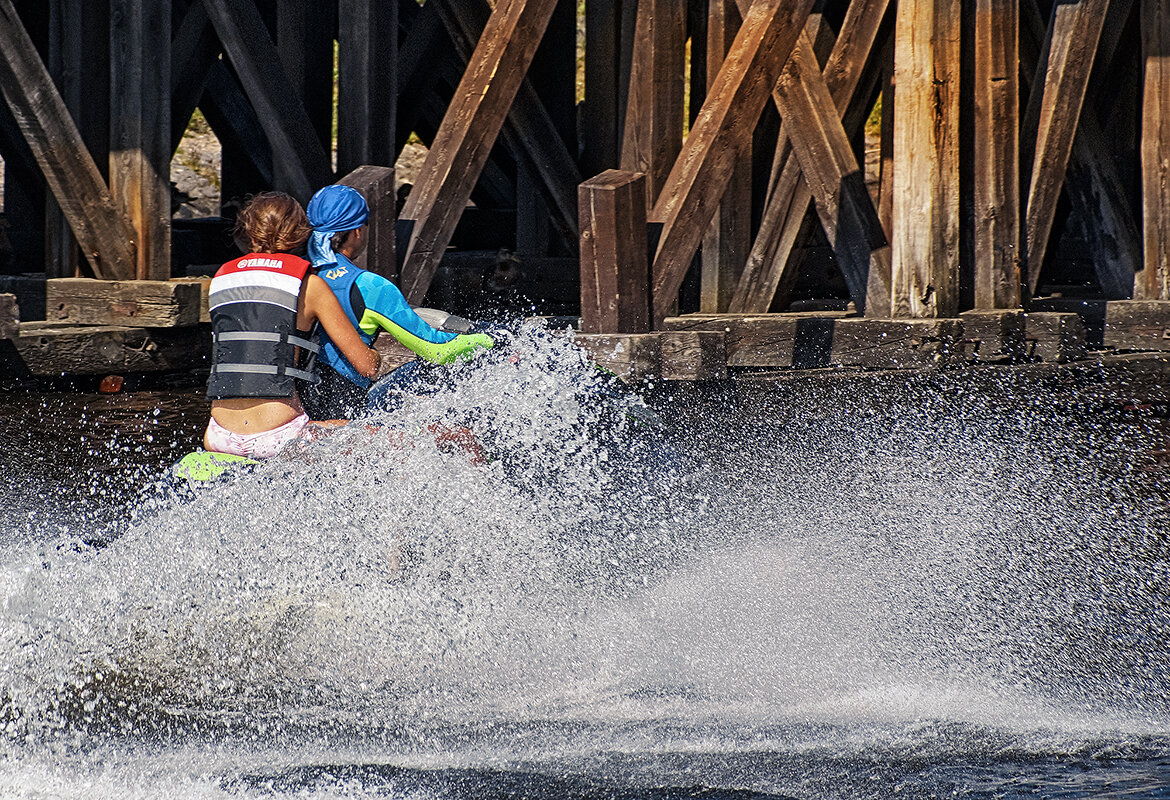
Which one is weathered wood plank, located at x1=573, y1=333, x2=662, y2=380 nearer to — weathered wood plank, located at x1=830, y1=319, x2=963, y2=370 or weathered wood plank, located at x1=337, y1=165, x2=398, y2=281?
weathered wood plank, located at x1=337, y1=165, x2=398, y2=281

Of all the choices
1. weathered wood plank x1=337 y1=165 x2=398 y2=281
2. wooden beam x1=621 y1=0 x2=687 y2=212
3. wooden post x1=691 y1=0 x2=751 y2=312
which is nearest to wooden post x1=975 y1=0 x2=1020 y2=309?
wooden post x1=691 y1=0 x2=751 y2=312

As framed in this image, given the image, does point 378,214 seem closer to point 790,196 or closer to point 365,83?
point 365,83

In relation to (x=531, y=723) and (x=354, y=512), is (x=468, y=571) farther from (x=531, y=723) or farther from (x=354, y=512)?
(x=531, y=723)

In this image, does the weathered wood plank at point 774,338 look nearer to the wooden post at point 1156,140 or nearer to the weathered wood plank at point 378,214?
the weathered wood plank at point 378,214

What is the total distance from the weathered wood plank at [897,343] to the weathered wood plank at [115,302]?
2716 millimetres

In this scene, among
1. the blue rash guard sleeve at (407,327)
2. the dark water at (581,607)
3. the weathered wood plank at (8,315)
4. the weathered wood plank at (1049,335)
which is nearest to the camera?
the dark water at (581,607)

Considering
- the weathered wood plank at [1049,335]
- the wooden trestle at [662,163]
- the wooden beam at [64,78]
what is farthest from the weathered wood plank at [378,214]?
the weathered wood plank at [1049,335]

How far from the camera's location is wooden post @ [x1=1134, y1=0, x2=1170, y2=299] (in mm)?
6840

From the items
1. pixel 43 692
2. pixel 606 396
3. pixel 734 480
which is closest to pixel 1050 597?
pixel 734 480

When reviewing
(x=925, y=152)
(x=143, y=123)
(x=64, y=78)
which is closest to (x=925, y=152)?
(x=925, y=152)

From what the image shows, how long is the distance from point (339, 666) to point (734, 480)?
9.04ft

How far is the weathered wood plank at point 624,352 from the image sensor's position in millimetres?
5273

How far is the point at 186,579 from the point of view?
17.0 ft

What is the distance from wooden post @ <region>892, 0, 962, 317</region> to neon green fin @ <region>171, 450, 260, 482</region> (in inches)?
109
